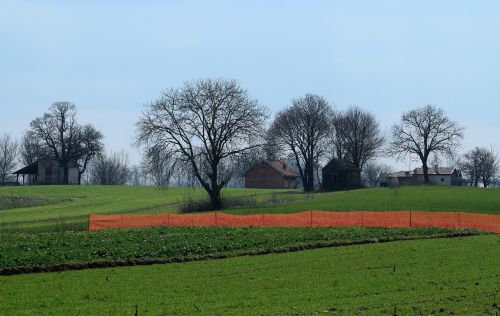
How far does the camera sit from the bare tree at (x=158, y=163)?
66250 millimetres

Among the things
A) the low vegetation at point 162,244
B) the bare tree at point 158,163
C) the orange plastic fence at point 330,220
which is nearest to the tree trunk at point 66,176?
the bare tree at point 158,163

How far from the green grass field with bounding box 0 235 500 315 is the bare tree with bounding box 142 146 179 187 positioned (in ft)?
133

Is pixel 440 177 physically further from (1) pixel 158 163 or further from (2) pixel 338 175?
(1) pixel 158 163

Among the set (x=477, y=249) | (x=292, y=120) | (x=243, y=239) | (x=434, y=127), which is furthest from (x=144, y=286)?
(x=434, y=127)

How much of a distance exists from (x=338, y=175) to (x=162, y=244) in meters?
80.0

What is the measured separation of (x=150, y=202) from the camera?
264 ft

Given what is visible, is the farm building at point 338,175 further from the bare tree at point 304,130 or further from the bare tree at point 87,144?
the bare tree at point 87,144

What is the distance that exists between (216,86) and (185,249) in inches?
1684

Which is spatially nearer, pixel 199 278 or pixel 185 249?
pixel 199 278

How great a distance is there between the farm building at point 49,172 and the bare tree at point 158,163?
57.5 metres

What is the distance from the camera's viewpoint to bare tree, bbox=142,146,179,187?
66250mm

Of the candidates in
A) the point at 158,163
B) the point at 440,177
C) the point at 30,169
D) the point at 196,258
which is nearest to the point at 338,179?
the point at 158,163

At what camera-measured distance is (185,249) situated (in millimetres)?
27781

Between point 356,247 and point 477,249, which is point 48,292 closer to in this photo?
point 356,247
